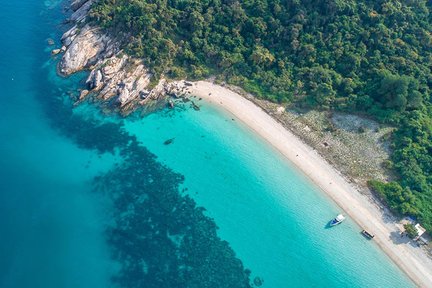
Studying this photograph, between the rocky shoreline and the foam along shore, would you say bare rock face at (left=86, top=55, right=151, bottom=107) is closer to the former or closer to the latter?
the rocky shoreline

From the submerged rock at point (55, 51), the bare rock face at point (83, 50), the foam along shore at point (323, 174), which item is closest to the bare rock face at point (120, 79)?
the bare rock face at point (83, 50)

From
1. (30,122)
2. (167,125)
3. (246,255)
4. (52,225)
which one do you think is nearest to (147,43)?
(167,125)

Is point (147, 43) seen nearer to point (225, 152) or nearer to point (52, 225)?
point (225, 152)

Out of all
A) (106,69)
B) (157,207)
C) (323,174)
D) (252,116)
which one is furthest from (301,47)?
(157,207)

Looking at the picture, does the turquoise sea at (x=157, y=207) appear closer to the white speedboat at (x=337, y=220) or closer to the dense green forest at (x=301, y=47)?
the white speedboat at (x=337, y=220)

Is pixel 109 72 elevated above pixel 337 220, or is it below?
below

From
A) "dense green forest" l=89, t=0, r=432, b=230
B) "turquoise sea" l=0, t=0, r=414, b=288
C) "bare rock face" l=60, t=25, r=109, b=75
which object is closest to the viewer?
"turquoise sea" l=0, t=0, r=414, b=288

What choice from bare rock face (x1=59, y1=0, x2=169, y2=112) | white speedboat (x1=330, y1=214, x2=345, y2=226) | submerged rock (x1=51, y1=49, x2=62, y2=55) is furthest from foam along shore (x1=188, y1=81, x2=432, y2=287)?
submerged rock (x1=51, y1=49, x2=62, y2=55)

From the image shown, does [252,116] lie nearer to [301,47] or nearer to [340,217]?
[301,47]
